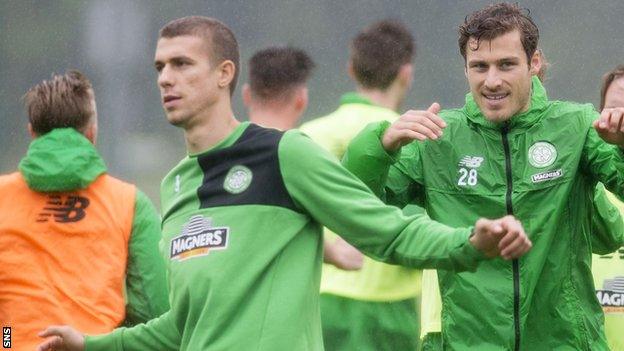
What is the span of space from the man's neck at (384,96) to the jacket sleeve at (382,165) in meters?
2.25

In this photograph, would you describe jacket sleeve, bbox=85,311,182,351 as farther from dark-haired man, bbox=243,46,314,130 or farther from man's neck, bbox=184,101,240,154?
dark-haired man, bbox=243,46,314,130

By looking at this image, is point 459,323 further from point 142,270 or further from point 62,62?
point 62,62

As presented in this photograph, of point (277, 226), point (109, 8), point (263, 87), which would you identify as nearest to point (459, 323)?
point (277, 226)

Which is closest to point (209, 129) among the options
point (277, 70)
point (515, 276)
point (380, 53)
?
point (515, 276)

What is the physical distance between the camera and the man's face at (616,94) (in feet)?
28.7

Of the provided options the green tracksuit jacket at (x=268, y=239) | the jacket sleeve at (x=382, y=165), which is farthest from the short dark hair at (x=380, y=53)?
the green tracksuit jacket at (x=268, y=239)

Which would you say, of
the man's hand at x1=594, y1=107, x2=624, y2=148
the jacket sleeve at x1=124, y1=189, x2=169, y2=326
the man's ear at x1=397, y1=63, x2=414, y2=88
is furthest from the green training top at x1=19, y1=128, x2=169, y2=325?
the man's hand at x1=594, y1=107, x2=624, y2=148

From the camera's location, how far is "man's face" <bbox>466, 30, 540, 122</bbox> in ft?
22.2

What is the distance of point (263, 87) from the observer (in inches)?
378

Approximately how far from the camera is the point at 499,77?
677 cm

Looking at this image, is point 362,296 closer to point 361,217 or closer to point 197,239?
point 197,239

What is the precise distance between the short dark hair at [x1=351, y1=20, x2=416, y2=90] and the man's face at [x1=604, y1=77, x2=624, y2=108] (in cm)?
109

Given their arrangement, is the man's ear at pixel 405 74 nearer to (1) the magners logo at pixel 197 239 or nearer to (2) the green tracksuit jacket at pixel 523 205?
(2) the green tracksuit jacket at pixel 523 205

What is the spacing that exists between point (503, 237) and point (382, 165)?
3.39 ft
